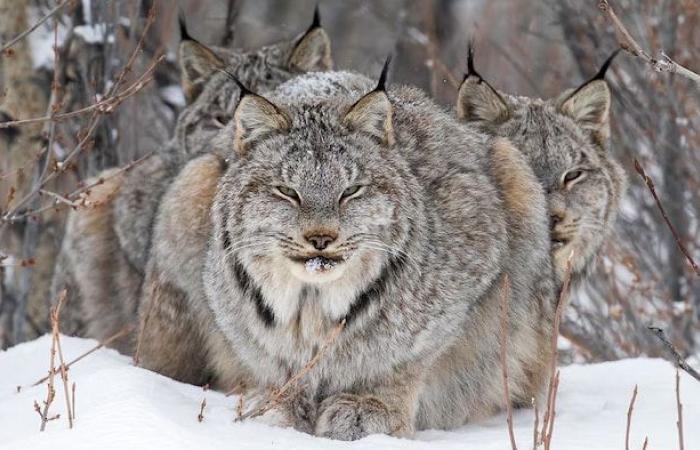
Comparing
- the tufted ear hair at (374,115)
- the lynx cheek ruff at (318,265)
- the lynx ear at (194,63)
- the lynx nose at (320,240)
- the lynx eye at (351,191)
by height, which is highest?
the tufted ear hair at (374,115)

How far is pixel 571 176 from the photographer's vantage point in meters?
6.49

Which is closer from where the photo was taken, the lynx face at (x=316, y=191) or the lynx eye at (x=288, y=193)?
the lynx face at (x=316, y=191)

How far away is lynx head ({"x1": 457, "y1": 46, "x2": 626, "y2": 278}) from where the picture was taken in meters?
6.41

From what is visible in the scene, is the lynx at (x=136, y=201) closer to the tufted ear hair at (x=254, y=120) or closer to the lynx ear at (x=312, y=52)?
the lynx ear at (x=312, y=52)

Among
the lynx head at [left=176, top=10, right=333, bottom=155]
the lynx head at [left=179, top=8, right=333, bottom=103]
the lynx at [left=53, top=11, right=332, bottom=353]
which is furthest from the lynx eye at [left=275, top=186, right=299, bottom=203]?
the lynx head at [left=179, top=8, right=333, bottom=103]

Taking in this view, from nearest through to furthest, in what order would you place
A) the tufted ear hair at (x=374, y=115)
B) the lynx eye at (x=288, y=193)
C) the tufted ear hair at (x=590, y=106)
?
1. the lynx eye at (x=288, y=193)
2. the tufted ear hair at (x=374, y=115)
3. the tufted ear hair at (x=590, y=106)

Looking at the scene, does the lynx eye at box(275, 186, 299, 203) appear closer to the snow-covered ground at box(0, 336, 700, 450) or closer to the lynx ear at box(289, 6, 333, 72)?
the snow-covered ground at box(0, 336, 700, 450)

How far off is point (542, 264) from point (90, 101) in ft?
10.9

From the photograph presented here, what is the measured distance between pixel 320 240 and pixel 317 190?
26cm

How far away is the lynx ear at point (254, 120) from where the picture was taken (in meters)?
5.46

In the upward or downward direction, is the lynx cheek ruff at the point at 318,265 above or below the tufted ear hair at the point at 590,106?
below

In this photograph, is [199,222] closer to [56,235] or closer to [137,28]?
[56,235]

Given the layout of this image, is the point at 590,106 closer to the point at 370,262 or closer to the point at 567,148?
the point at 567,148

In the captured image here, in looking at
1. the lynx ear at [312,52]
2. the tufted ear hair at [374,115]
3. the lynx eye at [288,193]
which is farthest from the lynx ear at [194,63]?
the lynx eye at [288,193]
